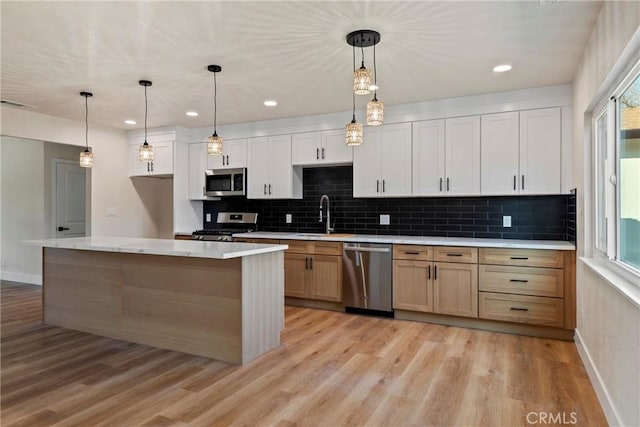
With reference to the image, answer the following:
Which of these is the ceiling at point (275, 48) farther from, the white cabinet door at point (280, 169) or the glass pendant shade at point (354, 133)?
the white cabinet door at point (280, 169)

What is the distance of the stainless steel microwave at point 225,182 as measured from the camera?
5.53 meters

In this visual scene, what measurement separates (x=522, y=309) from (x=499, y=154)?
1553mm

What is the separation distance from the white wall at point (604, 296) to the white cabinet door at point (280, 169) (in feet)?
10.4

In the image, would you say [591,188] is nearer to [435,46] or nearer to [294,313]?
[435,46]

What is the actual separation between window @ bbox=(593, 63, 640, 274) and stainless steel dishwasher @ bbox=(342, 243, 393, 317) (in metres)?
1.96

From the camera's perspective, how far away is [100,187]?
565 cm

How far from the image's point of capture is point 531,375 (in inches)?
109

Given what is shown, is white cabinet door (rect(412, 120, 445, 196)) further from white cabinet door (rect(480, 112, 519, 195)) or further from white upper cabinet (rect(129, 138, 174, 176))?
white upper cabinet (rect(129, 138, 174, 176))

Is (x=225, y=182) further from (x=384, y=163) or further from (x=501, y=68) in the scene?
(x=501, y=68)

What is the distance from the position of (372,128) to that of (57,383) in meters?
3.80

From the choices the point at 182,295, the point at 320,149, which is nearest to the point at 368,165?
the point at 320,149

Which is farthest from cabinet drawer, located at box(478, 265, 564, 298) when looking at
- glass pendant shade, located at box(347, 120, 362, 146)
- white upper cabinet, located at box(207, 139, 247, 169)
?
white upper cabinet, located at box(207, 139, 247, 169)

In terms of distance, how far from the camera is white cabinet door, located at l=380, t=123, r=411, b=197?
4.49 m

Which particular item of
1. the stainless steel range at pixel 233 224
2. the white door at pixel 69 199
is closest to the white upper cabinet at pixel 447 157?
the stainless steel range at pixel 233 224
